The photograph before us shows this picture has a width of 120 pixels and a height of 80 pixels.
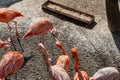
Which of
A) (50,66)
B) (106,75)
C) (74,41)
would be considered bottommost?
(74,41)

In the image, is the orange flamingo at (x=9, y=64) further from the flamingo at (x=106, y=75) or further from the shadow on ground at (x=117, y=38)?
the shadow on ground at (x=117, y=38)

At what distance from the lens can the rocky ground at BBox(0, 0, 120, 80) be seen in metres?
6.12

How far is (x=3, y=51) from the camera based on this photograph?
21.7 feet

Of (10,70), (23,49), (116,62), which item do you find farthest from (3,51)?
(116,62)

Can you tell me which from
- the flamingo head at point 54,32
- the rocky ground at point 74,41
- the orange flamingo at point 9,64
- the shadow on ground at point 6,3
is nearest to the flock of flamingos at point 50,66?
the orange flamingo at point 9,64

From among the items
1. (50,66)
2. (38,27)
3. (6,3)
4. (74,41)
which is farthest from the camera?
(6,3)

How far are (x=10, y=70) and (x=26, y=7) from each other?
8.60 feet

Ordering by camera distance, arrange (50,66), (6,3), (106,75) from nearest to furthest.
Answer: (50,66)
(106,75)
(6,3)

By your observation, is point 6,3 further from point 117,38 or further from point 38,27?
point 117,38

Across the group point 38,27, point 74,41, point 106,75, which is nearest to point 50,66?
point 106,75

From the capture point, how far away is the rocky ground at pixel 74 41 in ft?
20.1

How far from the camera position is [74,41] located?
21.7ft

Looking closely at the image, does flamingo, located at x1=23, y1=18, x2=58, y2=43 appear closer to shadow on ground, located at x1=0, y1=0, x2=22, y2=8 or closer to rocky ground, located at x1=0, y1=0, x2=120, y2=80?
rocky ground, located at x1=0, y1=0, x2=120, y2=80

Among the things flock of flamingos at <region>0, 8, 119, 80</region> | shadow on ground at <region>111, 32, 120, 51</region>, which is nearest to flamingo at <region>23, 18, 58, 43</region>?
flock of flamingos at <region>0, 8, 119, 80</region>
